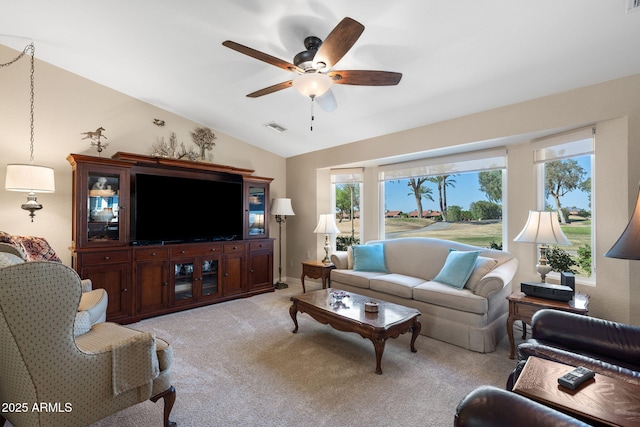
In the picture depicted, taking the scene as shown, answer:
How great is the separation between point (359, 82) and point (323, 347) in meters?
2.48

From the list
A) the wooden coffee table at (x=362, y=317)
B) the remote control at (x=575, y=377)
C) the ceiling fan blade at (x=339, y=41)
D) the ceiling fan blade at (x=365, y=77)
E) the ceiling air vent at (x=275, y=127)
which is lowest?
the wooden coffee table at (x=362, y=317)

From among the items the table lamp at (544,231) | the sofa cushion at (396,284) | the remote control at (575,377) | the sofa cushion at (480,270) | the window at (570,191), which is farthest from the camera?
the sofa cushion at (396,284)

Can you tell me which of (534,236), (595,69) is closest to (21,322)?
(534,236)

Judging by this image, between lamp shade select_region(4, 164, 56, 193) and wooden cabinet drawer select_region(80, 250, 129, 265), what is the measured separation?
2.78 feet

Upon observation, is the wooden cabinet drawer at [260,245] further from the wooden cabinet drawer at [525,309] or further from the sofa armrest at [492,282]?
the wooden cabinet drawer at [525,309]

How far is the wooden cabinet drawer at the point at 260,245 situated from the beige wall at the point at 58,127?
3.30 feet

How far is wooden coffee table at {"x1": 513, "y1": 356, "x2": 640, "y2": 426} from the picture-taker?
113cm

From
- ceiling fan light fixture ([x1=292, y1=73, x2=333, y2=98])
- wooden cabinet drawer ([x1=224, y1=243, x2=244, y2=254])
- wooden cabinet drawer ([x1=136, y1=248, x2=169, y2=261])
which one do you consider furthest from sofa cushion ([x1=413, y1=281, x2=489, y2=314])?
wooden cabinet drawer ([x1=136, y1=248, x2=169, y2=261])

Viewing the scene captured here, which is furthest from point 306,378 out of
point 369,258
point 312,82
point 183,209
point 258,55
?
point 183,209

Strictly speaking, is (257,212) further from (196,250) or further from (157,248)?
(157,248)

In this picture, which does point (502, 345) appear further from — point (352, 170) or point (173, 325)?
point (173, 325)

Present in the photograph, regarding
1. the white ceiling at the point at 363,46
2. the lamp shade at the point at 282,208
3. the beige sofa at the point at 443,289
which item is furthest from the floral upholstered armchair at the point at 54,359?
the lamp shade at the point at 282,208

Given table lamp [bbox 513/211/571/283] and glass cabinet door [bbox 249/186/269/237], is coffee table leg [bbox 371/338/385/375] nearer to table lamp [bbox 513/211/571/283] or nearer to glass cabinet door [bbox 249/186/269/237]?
table lamp [bbox 513/211/571/283]

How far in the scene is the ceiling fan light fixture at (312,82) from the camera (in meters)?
2.06
